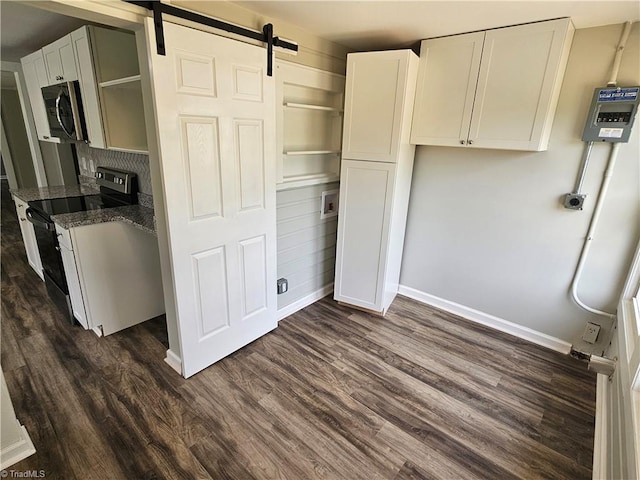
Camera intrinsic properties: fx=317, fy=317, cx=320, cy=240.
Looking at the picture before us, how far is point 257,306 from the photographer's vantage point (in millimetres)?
2447

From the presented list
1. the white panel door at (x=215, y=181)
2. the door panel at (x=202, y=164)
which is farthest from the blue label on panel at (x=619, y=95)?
the door panel at (x=202, y=164)

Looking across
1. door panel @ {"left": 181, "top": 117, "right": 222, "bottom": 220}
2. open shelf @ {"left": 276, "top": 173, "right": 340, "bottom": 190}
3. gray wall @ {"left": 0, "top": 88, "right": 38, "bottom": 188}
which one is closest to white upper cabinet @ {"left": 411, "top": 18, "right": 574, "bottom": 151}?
open shelf @ {"left": 276, "top": 173, "right": 340, "bottom": 190}

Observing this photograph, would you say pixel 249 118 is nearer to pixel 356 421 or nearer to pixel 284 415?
pixel 284 415

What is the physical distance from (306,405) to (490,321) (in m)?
1.81

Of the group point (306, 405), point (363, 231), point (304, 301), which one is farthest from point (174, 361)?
point (363, 231)

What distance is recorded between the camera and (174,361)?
2.15 meters

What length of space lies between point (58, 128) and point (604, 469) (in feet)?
14.3

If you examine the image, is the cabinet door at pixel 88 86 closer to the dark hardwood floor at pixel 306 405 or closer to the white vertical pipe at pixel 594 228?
the dark hardwood floor at pixel 306 405

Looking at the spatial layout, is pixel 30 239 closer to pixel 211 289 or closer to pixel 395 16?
pixel 211 289

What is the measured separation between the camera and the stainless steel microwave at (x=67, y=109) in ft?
7.80

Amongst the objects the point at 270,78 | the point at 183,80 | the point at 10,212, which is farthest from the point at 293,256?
the point at 10,212

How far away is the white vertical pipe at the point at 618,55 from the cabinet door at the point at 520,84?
25 cm
